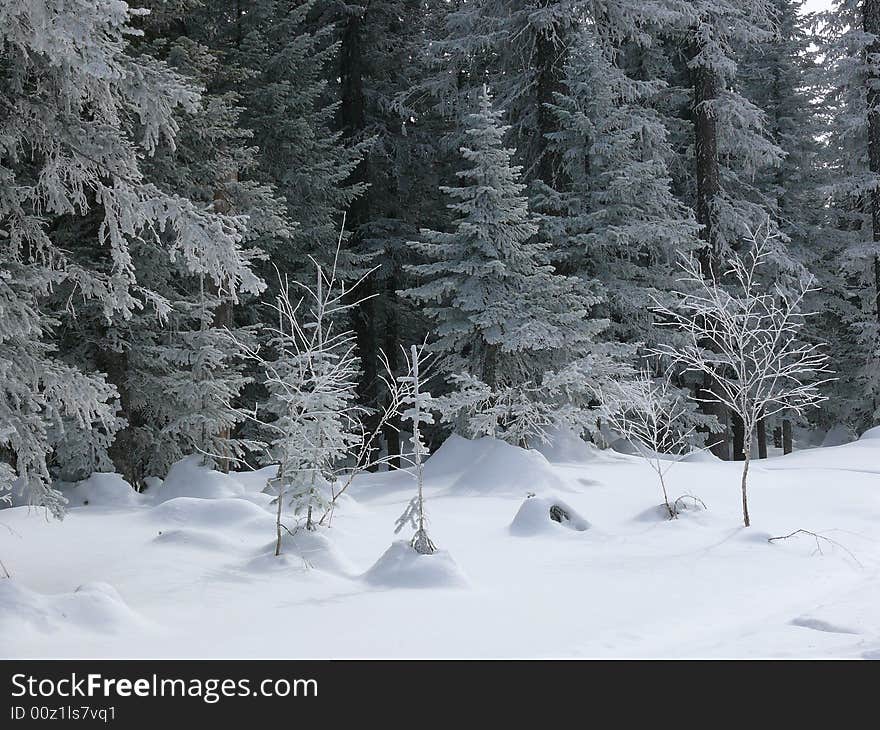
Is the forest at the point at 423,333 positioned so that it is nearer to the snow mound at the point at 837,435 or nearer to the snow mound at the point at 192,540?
the snow mound at the point at 192,540

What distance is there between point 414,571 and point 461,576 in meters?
0.35

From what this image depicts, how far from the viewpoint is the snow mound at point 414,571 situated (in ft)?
18.8

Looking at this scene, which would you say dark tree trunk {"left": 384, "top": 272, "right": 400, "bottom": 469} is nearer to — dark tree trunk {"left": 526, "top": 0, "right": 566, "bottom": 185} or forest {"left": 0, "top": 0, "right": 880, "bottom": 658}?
forest {"left": 0, "top": 0, "right": 880, "bottom": 658}

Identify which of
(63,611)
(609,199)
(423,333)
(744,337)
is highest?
(609,199)

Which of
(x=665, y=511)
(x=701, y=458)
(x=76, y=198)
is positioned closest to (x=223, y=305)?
(x=76, y=198)

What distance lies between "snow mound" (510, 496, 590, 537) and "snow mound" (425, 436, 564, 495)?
1943mm

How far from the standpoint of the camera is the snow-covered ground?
4.50m

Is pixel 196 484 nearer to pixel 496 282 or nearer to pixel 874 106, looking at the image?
pixel 496 282

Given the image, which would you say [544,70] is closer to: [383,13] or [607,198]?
[607,198]

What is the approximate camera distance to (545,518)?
7.81 meters

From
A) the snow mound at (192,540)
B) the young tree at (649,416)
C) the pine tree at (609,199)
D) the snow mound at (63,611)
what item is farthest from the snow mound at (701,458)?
the snow mound at (63,611)

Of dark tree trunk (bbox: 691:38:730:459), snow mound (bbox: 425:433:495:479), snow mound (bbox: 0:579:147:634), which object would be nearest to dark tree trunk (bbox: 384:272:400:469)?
snow mound (bbox: 425:433:495:479)

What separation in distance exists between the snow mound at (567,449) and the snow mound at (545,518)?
4.20m

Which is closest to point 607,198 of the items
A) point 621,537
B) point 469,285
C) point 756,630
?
point 469,285
